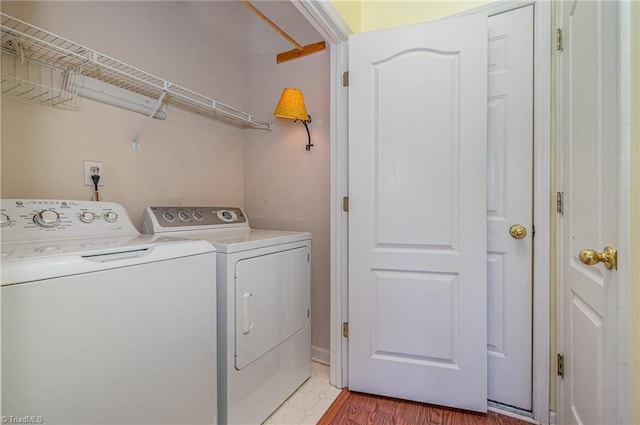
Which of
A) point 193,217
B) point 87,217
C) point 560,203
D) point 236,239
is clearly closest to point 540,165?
point 560,203

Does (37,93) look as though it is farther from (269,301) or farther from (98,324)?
(269,301)

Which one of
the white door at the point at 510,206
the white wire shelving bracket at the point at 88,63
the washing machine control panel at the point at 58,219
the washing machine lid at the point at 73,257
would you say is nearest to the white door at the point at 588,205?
the white door at the point at 510,206

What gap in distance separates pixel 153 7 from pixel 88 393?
1.95 meters

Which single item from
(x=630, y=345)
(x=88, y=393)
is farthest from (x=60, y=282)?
(x=630, y=345)

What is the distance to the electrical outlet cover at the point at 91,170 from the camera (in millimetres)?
1504

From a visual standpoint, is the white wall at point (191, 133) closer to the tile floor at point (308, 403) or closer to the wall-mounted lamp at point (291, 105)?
the wall-mounted lamp at point (291, 105)

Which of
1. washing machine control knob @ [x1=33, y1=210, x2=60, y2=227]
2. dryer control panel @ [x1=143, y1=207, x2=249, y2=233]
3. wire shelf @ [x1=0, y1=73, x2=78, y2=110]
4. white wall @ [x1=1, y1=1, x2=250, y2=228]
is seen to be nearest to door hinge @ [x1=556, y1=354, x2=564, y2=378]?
dryer control panel @ [x1=143, y1=207, x2=249, y2=233]

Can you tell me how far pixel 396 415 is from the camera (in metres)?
1.60

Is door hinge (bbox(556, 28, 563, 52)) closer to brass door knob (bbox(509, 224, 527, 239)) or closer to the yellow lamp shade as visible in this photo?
brass door knob (bbox(509, 224, 527, 239))

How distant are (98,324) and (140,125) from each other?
48.3 inches

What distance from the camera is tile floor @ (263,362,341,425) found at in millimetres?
1568

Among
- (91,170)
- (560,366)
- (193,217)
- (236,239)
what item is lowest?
(560,366)

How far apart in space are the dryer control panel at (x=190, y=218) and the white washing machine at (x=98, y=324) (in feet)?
0.88

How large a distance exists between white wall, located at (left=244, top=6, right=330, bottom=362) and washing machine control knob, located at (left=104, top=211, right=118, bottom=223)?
41.2 inches
